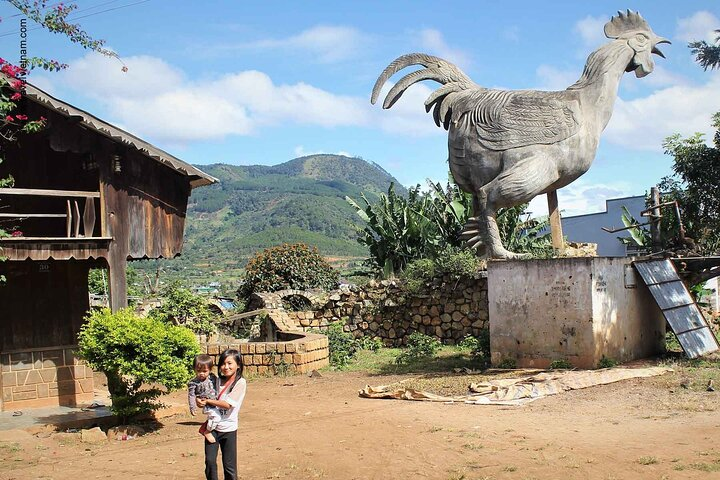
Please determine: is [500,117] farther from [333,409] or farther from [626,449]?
[626,449]

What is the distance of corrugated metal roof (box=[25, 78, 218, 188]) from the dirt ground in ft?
13.1

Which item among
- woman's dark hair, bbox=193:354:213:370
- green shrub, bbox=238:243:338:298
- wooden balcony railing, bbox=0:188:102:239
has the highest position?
wooden balcony railing, bbox=0:188:102:239

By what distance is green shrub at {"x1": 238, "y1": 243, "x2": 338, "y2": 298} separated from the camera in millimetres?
22500

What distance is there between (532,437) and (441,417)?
5.62 feet

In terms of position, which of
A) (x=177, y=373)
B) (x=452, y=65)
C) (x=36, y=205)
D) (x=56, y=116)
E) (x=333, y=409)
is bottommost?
(x=333, y=409)

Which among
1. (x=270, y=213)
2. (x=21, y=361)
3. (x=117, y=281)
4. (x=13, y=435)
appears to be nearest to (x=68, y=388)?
(x=21, y=361)

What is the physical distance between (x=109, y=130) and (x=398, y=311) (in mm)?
9880

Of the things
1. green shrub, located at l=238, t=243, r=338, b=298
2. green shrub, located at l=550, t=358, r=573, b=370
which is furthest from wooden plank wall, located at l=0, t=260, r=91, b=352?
green shrub, located at l=238, t=243, r=338, b=298

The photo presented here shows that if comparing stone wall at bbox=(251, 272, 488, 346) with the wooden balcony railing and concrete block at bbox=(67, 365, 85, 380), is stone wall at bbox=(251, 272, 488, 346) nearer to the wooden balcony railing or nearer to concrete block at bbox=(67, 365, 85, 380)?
concrete block at bbox=(67, 365, 85, 380)

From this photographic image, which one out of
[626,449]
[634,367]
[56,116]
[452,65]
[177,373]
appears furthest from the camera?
[452,65]

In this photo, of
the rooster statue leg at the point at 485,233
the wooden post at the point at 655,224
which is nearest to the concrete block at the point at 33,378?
the rooster statue leg at the point at 485,233

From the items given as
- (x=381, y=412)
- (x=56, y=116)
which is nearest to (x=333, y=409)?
(x=381, y=412)

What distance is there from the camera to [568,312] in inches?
491

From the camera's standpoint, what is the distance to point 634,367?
1220cm
